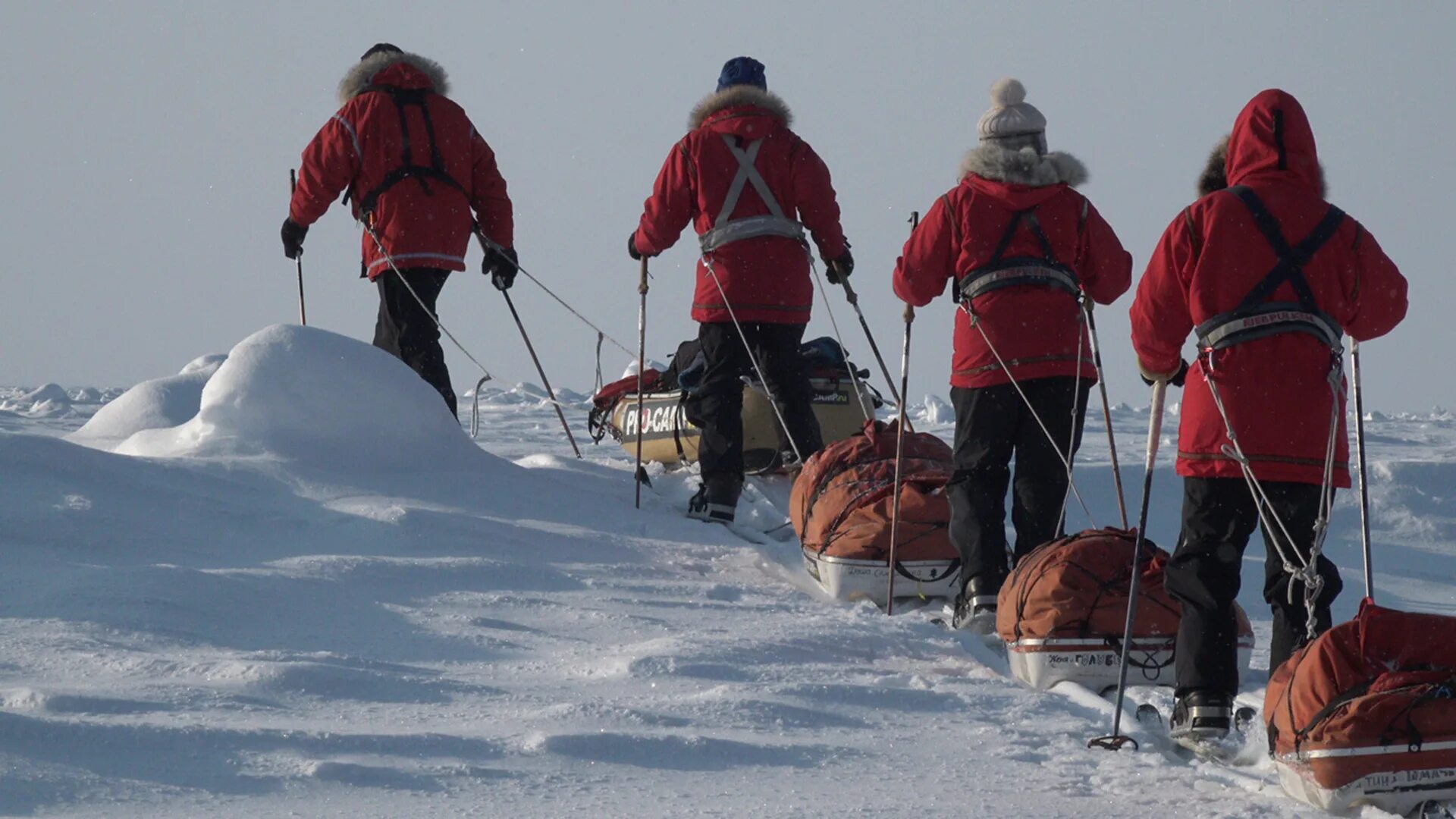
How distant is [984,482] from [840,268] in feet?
6.24

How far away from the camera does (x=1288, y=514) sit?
12.7 ft

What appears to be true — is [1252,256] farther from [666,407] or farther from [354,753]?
[666,407]

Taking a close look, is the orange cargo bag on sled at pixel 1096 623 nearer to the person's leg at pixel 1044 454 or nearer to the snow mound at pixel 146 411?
the person's leg at pixel 1044 454

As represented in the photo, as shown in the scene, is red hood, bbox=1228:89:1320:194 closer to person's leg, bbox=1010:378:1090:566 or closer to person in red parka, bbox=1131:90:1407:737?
person in red parka, bbox=1131:90:1407:737

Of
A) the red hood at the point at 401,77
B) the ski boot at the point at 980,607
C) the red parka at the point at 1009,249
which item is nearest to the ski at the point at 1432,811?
the ski boot at the point at 980,607

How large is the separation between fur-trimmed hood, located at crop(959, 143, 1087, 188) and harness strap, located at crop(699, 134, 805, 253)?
5.49 feet

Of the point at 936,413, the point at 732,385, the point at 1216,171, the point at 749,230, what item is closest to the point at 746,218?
the point at 749,230

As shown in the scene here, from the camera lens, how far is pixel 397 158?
302 inches

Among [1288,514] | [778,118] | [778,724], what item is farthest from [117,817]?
[778,118]

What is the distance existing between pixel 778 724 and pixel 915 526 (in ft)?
5.89

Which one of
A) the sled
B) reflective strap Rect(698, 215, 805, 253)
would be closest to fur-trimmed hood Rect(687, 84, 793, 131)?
reflective strap Rect(698, 215, 805, 253)

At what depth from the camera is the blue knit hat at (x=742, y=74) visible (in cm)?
694

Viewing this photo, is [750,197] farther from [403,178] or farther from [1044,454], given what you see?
[1044,454]

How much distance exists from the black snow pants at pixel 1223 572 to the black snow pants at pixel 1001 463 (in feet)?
4.24
